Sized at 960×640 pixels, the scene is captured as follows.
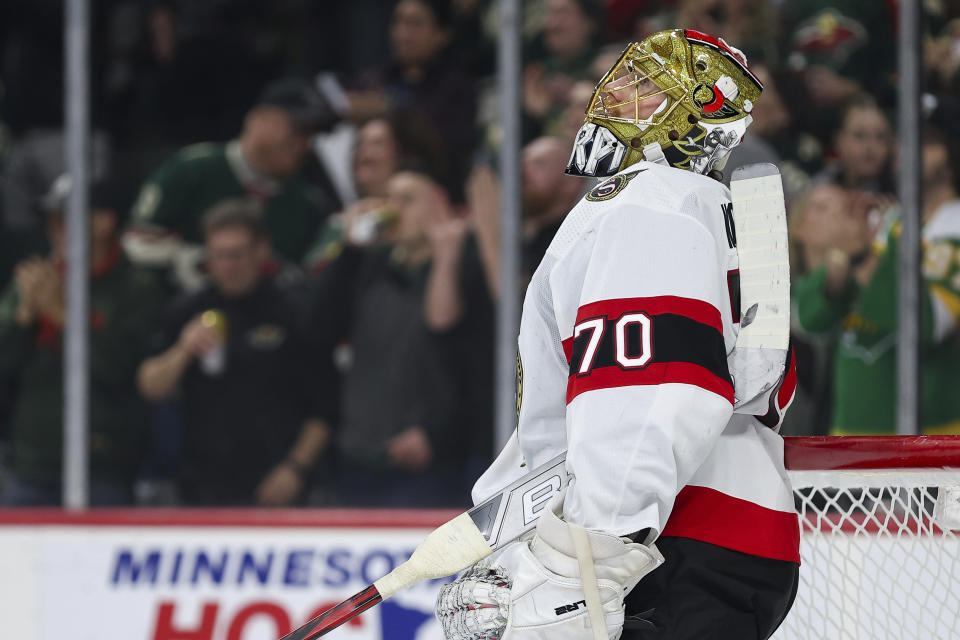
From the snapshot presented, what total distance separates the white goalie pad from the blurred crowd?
2.02 m

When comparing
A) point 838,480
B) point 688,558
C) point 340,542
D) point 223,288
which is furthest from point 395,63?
point 688,558

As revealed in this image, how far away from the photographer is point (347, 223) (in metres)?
3.84

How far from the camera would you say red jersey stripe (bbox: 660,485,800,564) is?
4.25 ft

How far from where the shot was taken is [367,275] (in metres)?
3.76

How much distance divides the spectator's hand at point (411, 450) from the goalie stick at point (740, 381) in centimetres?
225

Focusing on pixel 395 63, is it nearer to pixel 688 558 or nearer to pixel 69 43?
pixel 69 43

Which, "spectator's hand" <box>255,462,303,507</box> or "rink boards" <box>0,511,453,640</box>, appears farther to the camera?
"spectator's hand" <box>255,462,303,507</box>

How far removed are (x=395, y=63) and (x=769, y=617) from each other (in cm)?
292

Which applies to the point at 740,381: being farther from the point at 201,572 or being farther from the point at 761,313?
the point at 201,572

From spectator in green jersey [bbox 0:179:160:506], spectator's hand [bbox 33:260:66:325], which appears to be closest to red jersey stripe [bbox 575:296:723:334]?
spectator in green jersey [bbox 0:179:160:506]

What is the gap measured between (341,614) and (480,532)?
18cm

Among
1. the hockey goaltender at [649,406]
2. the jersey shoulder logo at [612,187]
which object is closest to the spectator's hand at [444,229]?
the hockey goaltender at [649,406]

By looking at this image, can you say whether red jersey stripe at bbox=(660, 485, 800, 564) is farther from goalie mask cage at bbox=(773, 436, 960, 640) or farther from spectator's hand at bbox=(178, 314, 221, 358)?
spectator's hand at bbox=(178, 314, 221, 358)

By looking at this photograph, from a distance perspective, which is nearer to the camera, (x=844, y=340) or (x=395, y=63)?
(x=844, y=340)
